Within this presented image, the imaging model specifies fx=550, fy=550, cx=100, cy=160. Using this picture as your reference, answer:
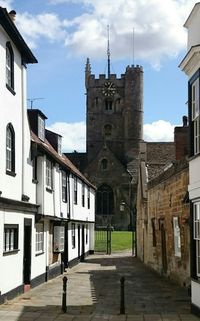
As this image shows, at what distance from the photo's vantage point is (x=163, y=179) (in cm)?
2472

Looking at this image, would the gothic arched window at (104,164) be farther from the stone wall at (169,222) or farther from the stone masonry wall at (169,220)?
the stone wall at (169,222)

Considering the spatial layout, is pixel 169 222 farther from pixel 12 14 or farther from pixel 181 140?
pixel 12 14

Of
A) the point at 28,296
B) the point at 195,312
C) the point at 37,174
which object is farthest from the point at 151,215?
the point at 195,312

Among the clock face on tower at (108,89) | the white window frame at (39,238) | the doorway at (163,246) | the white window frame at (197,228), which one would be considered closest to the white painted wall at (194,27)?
the white window frame at (197,228)

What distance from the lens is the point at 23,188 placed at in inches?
756

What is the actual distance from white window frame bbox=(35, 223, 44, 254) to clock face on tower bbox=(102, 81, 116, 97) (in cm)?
7355

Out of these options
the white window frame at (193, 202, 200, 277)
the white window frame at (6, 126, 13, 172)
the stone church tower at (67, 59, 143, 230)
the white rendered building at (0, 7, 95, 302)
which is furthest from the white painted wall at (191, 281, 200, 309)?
the stone church tower at (67, 59, 143, 230)

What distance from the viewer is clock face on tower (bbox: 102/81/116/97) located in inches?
3743

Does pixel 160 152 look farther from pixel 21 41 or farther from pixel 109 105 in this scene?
pixel 21 41

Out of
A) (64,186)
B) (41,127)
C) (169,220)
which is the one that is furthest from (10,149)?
(64,186)

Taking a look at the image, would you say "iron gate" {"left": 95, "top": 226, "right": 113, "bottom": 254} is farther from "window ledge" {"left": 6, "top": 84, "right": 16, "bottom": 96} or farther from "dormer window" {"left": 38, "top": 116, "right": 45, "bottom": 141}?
"window ledge" {"left": 6, "top": 84, "right": 16, "bottom": 96}

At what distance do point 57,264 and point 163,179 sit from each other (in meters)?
6.63

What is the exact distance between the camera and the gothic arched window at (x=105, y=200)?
3312 inches

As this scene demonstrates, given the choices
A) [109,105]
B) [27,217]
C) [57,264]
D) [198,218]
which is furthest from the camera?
[109,105]
